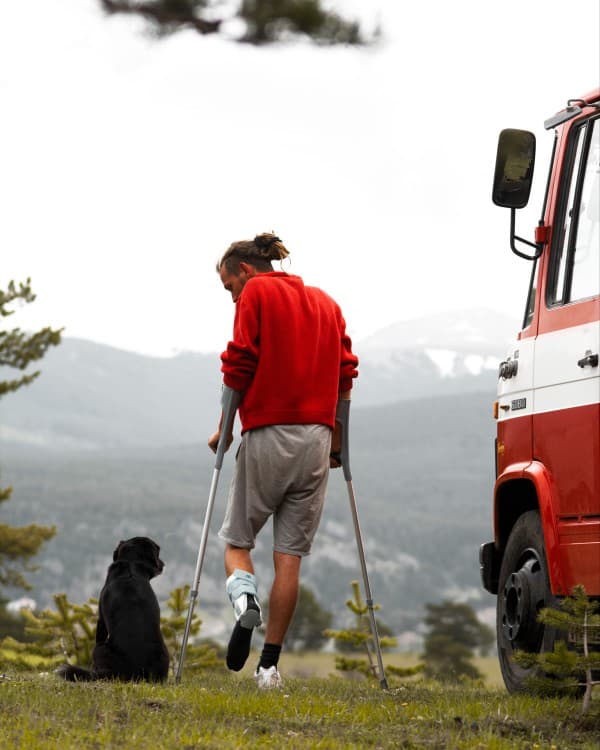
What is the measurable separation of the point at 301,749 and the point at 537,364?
8.09ft

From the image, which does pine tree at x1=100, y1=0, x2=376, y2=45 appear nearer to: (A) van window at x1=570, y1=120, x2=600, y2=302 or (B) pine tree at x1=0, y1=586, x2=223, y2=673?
(A) van window at x1=570, y1=120, x2=600, y2=302

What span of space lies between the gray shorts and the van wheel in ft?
3.56

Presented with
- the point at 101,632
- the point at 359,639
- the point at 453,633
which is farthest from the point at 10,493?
the point at 453,633

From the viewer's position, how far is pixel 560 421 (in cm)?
571

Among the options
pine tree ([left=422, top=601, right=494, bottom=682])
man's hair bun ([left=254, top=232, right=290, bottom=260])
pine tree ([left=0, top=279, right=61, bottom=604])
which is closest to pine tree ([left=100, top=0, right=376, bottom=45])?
man's hair bun ([left=254, top=232, right=290, bottom=260])

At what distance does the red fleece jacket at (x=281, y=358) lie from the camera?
21.3 feet

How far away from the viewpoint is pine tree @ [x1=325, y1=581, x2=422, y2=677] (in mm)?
13539

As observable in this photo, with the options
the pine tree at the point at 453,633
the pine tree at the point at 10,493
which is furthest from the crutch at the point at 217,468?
the pine tree at the point at 453,633

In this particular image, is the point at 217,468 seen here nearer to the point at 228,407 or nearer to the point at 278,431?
the point at 228,407

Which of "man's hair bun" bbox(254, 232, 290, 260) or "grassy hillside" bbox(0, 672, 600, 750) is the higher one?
"man's hair bun" bbox(254, 232, 290, 260)

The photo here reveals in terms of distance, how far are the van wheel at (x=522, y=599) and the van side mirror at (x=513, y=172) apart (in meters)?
1.63

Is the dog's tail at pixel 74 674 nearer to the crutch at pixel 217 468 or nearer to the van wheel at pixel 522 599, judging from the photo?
the crutch at pixel 217 468

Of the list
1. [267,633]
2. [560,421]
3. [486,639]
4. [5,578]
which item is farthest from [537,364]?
[486,639]

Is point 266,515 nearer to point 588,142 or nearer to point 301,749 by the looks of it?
point 301,749
